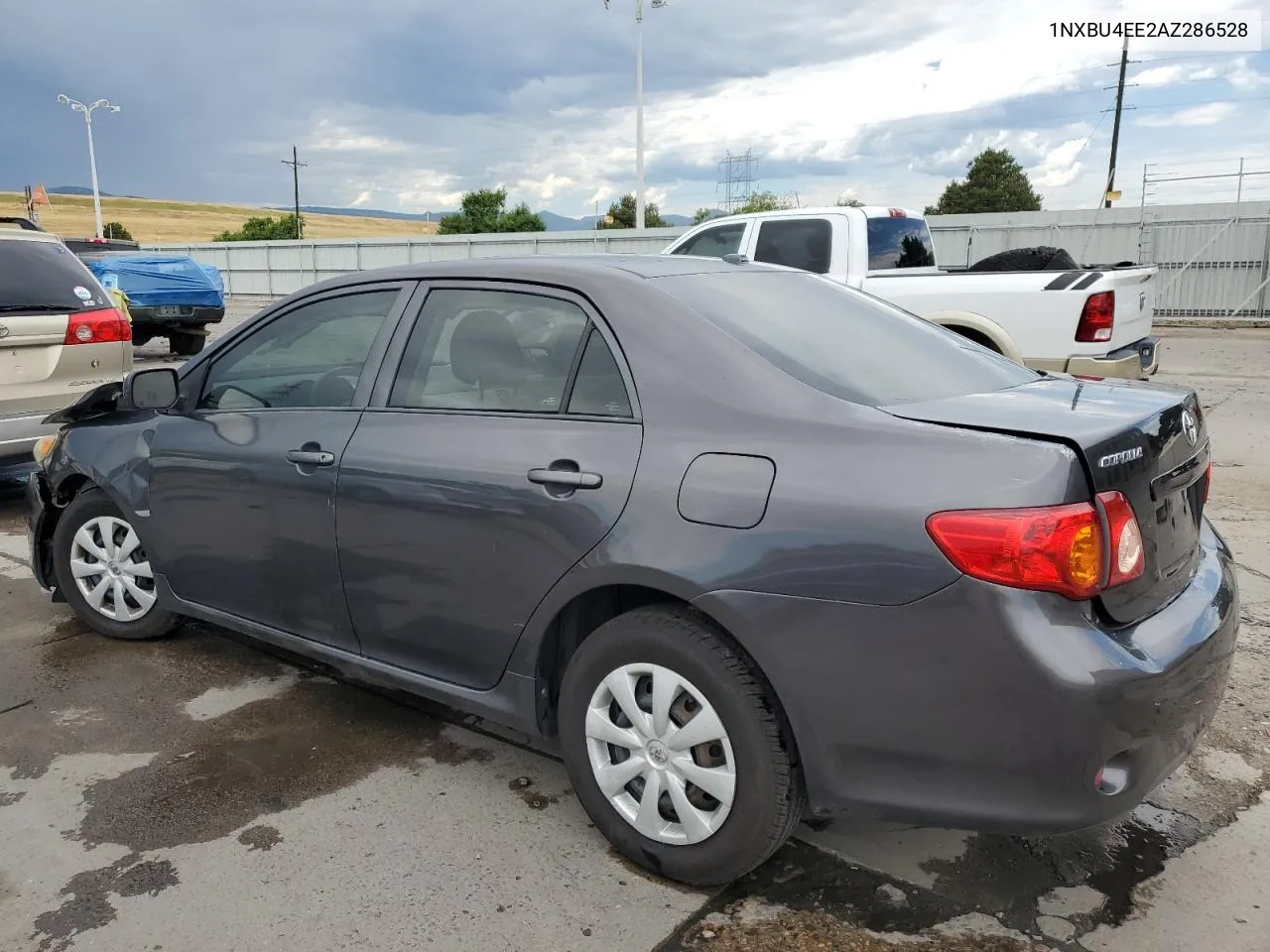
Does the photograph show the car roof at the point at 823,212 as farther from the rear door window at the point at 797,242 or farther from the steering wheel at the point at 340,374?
the steering wheel at the point at 340,374

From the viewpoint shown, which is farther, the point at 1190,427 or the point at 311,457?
the point at 311,457

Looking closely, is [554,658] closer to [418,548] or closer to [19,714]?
[418,548]

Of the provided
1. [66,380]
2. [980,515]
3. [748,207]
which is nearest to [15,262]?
[66,380]

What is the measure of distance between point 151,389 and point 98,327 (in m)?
3.21

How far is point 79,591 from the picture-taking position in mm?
4352

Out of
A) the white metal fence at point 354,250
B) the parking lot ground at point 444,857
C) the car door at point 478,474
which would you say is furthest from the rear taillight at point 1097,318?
the white metal fence at point 354,250

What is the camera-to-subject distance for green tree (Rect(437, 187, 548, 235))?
2381 inches

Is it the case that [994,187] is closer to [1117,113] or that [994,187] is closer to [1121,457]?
[1117,113]

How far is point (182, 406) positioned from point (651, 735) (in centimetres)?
240

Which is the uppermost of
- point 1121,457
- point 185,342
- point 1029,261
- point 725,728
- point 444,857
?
point 1029,261

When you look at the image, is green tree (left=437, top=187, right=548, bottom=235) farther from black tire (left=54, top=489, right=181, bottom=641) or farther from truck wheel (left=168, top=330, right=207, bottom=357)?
black tire (left=54, top=489, right=181, bottom=641)

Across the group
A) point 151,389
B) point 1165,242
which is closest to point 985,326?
point 151,389

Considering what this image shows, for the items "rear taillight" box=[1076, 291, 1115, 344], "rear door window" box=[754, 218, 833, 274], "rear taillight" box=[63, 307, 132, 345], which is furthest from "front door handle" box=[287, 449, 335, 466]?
"rear door window" box=[754, 218, 833, 274]

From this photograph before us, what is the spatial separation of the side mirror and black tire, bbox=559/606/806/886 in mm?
2171
